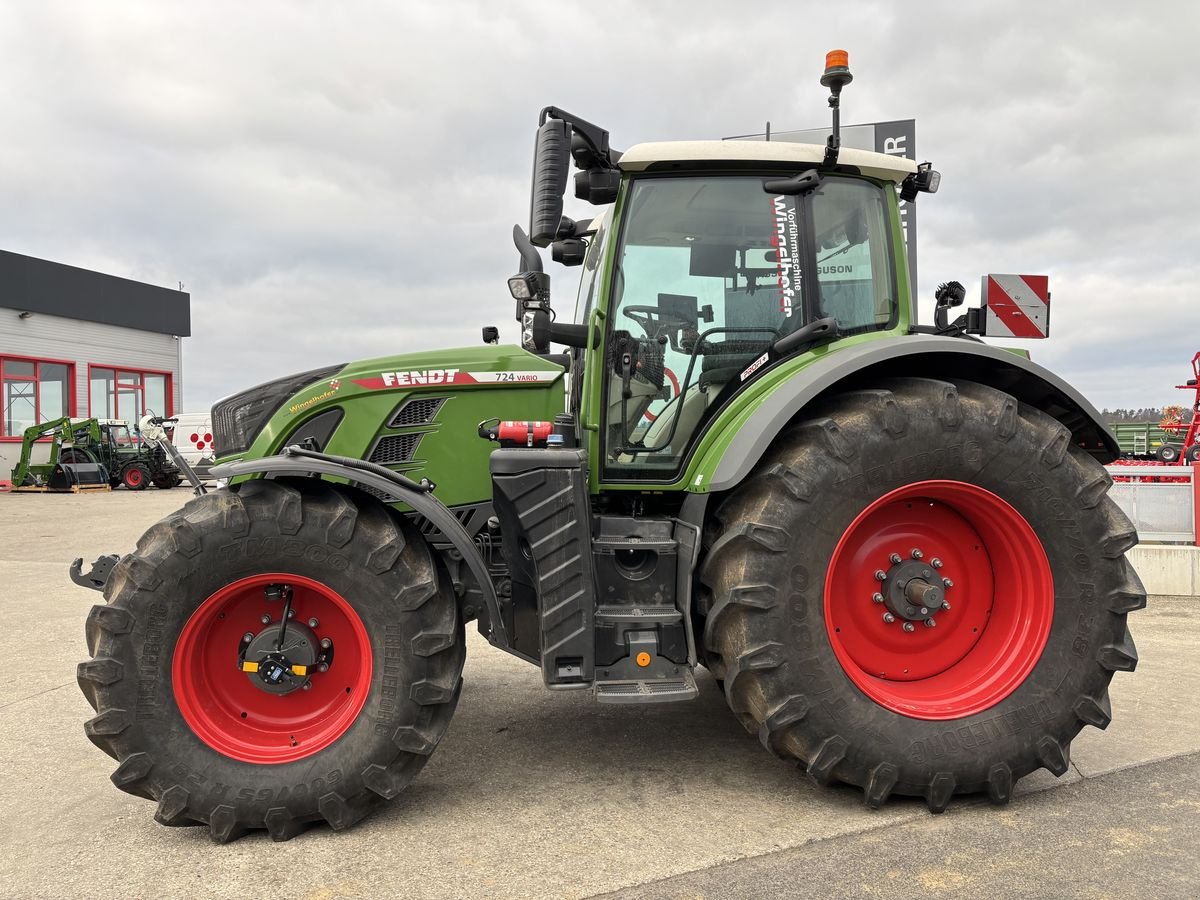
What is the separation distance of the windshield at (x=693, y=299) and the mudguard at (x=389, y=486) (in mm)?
707

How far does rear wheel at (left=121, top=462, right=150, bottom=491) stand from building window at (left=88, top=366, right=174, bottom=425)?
4.53 meters

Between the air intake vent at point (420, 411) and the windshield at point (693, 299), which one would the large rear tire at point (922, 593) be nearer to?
the windshield at point (693, 299)

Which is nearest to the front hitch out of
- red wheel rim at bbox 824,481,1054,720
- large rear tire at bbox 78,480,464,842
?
large rear tire at bbox 78,480,464,842

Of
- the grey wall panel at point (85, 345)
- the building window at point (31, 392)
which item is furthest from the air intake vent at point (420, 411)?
the grey wall panel at point (85, 345)

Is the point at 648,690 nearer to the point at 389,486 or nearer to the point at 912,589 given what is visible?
the point at 912,589

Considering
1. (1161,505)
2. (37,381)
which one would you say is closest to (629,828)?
(1161,505)

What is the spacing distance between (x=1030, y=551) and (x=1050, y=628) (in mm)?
287

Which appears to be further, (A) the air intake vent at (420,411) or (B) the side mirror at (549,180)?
(A) the air intake vent at (420,411)

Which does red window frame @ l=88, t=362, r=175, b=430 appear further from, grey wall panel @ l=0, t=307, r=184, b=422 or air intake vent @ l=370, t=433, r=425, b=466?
air intake vent @ l=370, t=433, r=425, b=466

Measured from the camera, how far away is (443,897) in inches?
99.9

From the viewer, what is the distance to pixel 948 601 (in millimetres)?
3354

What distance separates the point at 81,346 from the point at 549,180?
90.1 feet

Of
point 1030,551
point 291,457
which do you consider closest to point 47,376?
point 291,457

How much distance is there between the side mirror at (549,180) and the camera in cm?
292
